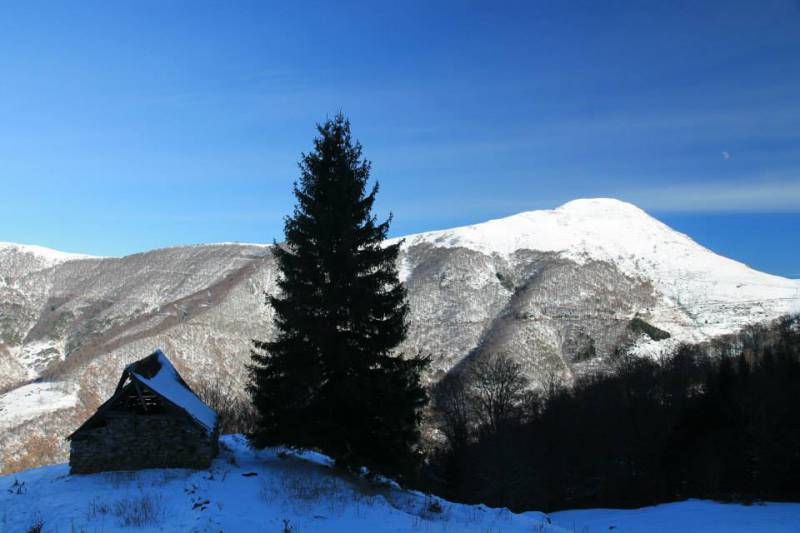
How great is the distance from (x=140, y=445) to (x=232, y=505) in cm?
808

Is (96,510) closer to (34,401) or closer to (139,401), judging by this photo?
(139,401)

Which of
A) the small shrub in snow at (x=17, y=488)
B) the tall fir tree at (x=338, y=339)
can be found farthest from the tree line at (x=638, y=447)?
the small shrub in snow at (x=17, y=488)

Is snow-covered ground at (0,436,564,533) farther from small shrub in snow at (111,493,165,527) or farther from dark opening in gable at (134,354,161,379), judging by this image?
dark opening in gable at (134,354,161,379)

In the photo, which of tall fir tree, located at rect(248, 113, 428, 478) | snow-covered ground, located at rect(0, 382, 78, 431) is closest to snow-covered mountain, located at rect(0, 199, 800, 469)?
snow-covered ground, located at rect(0, 382, 78, 431)

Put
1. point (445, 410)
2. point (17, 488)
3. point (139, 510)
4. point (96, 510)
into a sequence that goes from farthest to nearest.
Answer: point (445, 410) < point (17, 488) < point (96, 510) < point (139, 510)

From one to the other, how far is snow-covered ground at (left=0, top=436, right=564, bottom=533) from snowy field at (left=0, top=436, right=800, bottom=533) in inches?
1.1

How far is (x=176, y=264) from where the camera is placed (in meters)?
161

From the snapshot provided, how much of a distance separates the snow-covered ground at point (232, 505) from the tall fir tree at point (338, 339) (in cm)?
138

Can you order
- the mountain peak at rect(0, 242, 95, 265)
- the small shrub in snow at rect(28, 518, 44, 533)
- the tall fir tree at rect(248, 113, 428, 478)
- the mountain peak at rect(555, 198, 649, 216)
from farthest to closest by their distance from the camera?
the mountain peak at rect(0, 242, 95, 265), the mountain peak at rect(555, 198, 649, 216), the tall fir tree at rect(248, 113, 428, 478), the small shrub in snow at rect(28, 518, 44, 533)

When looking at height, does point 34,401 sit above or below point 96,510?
below

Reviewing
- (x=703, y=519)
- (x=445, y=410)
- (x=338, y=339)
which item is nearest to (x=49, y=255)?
(x=445, y=410)

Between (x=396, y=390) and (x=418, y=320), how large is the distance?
99636 mm

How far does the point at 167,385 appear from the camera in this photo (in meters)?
20.3

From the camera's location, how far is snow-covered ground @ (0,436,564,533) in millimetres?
11016
